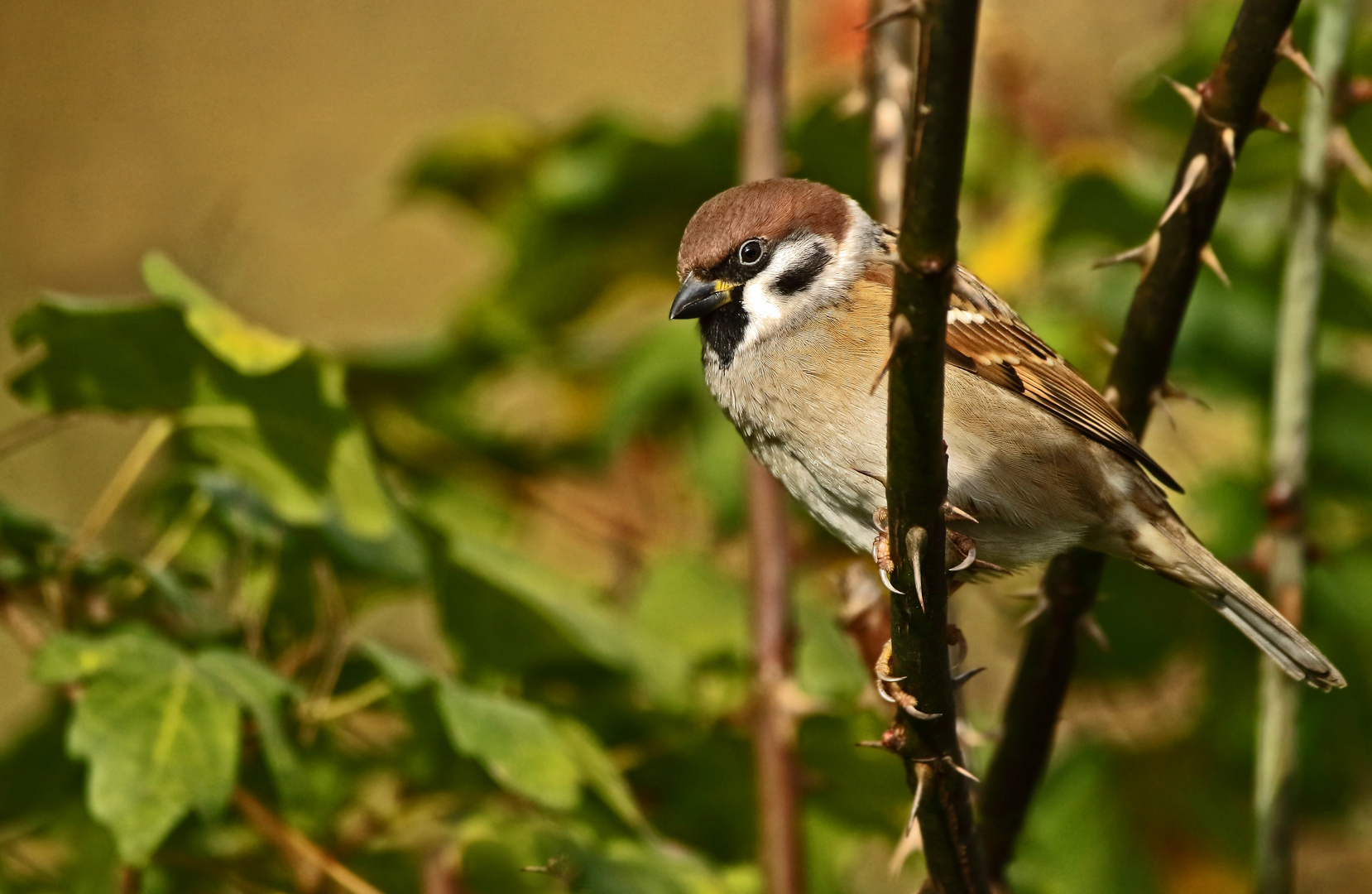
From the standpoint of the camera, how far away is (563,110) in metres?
6.18

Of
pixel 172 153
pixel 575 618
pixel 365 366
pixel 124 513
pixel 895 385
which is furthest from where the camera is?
pixel 172 153

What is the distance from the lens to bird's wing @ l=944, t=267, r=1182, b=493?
2000 millimetres

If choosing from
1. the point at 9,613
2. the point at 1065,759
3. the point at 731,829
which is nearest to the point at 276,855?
the point at 9,613

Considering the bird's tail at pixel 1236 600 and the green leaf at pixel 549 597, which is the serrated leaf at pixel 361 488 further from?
the bird's tail at pixel 1236 600

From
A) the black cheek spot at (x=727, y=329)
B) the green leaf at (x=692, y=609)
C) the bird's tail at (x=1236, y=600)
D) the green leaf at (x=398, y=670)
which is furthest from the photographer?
the green leaf at (x=692, y=609)

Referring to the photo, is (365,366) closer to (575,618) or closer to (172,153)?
(575,618)

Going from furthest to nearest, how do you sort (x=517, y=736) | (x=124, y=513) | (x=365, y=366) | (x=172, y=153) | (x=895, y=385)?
(x=172, y=153) → (x=124, y=513) → (x=365, y=366) → (x=517, y=736) → (x=895, y=385)

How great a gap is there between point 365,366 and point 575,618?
89 cm

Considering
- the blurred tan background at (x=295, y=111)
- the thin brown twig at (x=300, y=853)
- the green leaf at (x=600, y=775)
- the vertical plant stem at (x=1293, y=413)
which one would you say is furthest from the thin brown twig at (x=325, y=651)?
the blurred tan background at (x=295, y=111)

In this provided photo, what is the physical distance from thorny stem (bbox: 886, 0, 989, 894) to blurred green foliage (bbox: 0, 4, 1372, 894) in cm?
54

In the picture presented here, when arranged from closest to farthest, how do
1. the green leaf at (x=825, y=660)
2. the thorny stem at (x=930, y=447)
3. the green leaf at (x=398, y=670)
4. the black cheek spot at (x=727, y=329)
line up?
the thorny stem at (x=930, y=447), the green leaf at (x=398, y=670), the black cheek spot at (x=727, y=329), the green leaf at (x=825, y=660)

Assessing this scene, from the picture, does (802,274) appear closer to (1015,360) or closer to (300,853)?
(1015,360)

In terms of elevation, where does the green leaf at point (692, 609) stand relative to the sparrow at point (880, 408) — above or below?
below

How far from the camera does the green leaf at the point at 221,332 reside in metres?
1.78
